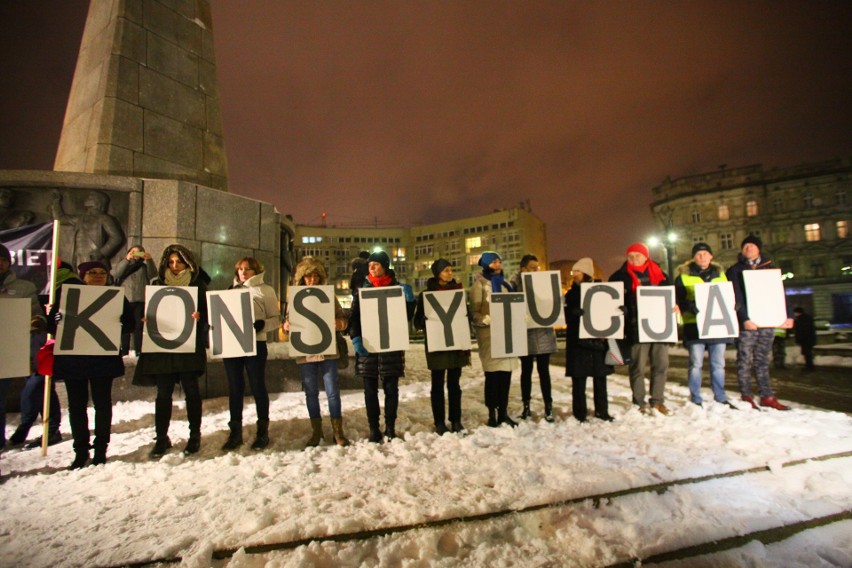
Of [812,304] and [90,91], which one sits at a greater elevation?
[90,91]

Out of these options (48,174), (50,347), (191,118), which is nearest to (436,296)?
(50,347)

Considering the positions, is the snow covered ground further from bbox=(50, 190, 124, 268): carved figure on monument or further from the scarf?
bbox=(50, 190, 124, 268): carved figure on monument

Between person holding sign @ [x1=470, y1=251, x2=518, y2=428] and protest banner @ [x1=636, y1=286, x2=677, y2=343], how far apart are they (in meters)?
1.77

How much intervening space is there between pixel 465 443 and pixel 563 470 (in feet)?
3.50

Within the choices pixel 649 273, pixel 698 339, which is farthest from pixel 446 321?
pixel 698 339

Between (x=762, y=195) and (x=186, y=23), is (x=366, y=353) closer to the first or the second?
(x=186, y=23)

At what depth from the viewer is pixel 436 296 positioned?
17.0 ft

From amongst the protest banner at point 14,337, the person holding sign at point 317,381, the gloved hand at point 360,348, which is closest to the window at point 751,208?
the gloved hand at point 360,348

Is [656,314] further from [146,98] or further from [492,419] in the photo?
[146,98]

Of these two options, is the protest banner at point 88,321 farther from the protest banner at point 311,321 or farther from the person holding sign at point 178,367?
the protest banner at point 311,321

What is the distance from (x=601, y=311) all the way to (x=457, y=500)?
10.8 feet

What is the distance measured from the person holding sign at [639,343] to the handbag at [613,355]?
320 mm

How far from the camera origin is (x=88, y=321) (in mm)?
4352

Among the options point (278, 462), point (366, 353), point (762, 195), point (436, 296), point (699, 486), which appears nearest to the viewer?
point (699, 486)
